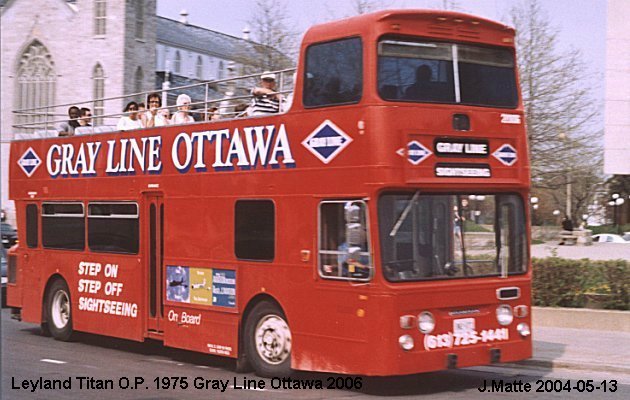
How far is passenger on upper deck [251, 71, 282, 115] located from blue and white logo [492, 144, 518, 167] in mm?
2797

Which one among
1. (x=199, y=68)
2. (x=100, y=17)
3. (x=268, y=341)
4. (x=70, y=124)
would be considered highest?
(x=199, y=68)

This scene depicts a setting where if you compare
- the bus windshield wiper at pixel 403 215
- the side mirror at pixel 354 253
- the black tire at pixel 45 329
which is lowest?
the black tire at pixel 45 329

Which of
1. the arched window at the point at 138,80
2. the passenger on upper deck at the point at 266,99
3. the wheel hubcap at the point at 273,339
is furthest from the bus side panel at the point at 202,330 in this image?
the arched window at the point at 138,80

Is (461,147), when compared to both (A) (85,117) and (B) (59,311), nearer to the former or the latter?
(A) (85,117)

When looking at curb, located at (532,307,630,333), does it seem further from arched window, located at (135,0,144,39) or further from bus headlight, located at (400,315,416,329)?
arched window, located at (135,0,144,39)

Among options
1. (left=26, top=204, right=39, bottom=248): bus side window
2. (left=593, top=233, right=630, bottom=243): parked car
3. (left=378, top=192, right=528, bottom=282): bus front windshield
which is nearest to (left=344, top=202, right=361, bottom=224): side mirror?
(left=378, top=192, right=528, bottom=282): bus front windshield

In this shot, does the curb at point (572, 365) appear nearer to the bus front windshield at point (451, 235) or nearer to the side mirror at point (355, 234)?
the bus front windshield at point (451, 235)

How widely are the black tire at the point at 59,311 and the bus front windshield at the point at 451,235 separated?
24.6ft

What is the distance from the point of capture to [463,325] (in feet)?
37.3

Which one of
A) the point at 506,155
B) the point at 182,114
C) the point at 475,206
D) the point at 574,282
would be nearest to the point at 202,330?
the point at 182,114

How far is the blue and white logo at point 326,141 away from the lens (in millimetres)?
11281

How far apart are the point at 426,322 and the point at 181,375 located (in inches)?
137

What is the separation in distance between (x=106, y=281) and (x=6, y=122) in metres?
53.1

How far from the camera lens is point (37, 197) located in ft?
57.5
